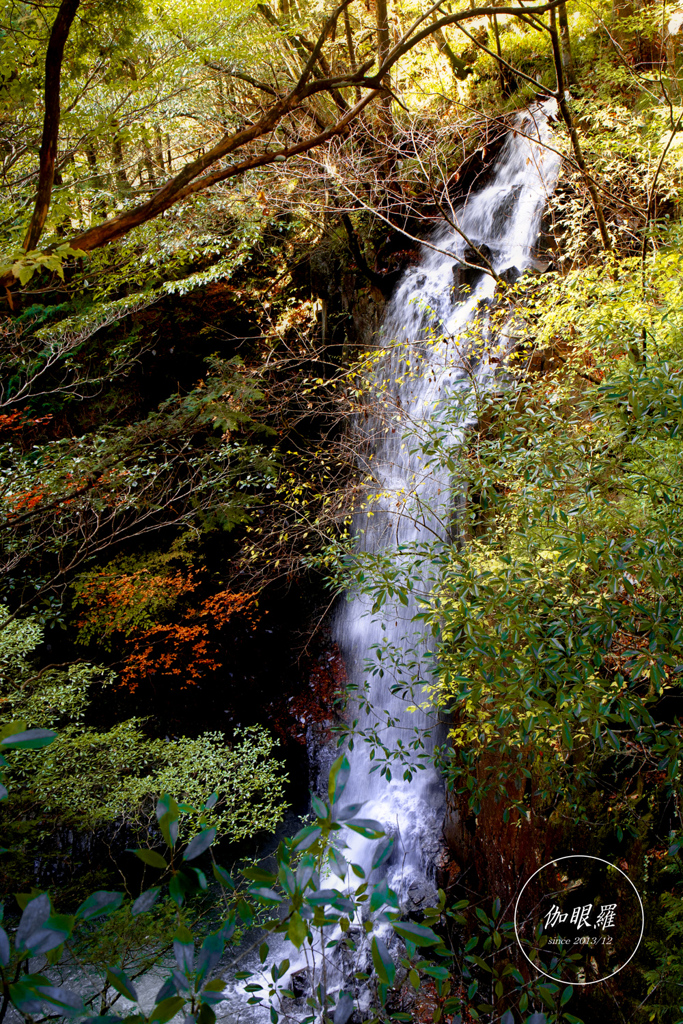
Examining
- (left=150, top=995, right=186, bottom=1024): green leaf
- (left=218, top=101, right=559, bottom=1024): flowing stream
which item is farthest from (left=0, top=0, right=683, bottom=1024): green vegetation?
(left=218, top=101, right=559, bottom=1024): flowing stream

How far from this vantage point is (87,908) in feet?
2.46

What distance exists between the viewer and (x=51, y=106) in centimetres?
201

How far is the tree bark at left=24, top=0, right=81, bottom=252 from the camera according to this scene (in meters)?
1.94

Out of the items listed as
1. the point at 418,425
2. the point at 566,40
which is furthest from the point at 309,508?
the point at 566,40

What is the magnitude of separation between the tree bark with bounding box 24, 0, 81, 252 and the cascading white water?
3.19 meters

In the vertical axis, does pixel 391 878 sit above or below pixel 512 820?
below

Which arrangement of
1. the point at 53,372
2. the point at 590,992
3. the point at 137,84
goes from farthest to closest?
the point at 53,372
the point at 137,84
the point at 590,992

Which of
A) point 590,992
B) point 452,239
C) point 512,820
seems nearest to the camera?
point 590,992

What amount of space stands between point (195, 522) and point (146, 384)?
2.62 m

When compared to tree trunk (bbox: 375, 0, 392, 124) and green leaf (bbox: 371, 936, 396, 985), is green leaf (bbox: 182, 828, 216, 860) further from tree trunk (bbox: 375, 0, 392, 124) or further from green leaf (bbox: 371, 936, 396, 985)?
tree trunk (bbox: 375, 0, 392, 124)

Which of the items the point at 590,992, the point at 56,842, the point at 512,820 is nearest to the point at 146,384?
the point at 56,842

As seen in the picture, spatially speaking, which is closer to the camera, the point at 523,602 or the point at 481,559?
the point at 523,602

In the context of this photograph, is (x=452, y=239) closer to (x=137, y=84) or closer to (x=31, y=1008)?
(x=137, y=84)

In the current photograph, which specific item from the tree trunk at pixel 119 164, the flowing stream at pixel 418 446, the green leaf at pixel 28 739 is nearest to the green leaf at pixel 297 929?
the green leaf at pixel 28 739
